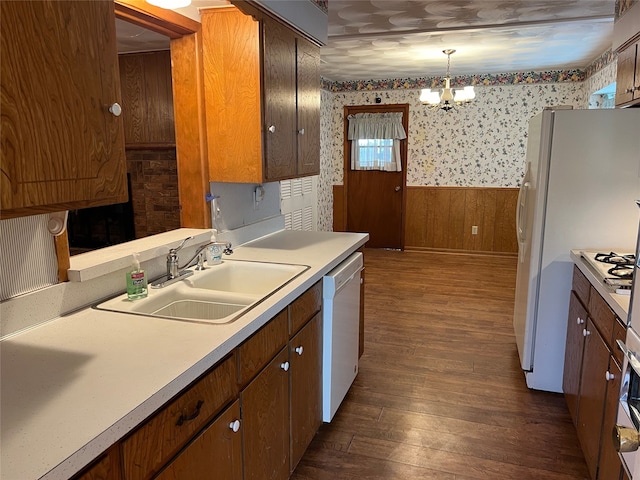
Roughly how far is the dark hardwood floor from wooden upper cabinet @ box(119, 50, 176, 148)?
214 centimetres

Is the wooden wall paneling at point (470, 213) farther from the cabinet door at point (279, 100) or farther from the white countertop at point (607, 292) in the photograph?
the cabinet door at point (279, 100)

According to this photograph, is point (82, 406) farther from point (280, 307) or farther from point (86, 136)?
point (280, 307)

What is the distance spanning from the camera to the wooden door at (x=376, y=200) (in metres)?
6.80

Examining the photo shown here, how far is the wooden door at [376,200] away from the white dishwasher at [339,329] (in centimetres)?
422

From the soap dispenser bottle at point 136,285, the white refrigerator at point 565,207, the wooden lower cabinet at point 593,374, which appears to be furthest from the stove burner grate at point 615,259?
the soap dispenser bottle at point 136,285

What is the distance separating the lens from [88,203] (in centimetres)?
115

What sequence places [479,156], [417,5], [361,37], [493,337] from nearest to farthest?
[417,5], [493,337], [361,37], [479,156]

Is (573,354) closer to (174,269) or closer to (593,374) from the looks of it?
(593,374)

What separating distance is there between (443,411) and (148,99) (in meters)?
2.77

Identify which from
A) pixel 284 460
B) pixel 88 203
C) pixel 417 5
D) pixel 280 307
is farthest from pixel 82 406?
pixel 417 5

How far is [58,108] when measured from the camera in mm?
1039

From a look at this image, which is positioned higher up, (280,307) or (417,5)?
(417,5)

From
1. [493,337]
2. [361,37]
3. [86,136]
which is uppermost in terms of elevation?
[361,37]

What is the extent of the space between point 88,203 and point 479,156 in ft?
19.7
